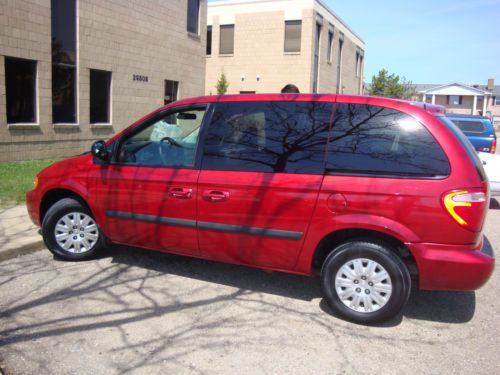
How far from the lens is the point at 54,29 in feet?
42.0

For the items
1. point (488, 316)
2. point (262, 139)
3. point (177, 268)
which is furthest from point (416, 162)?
point (177, 268)

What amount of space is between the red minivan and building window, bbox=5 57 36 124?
26.0 feet

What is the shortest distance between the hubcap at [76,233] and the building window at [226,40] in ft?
93.1

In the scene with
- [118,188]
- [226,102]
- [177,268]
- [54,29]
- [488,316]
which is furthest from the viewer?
[54,29]

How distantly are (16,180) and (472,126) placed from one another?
13.6 metres

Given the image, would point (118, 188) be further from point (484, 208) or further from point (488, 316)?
point (488, 316)

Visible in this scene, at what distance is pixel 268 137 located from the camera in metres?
4.36

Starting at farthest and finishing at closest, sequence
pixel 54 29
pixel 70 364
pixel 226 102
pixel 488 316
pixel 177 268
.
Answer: pixel 54 29
pixel 177 268
pixel 226 102
pixel 488 316
pixel 70 364

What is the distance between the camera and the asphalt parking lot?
3389 mm

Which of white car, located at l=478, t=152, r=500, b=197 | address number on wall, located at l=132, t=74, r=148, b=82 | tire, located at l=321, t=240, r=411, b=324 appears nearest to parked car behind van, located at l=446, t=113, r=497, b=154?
white car, located at l=478, t=152, r=500, b=197

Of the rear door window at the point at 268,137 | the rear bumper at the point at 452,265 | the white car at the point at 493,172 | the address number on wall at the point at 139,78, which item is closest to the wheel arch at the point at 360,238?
the rear bumper at the point at 452,265

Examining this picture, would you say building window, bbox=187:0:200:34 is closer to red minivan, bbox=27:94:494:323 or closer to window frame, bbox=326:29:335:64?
red minivan, bbox=27:94:494:323

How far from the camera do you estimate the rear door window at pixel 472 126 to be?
15.8 metres

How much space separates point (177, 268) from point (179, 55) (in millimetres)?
14270
